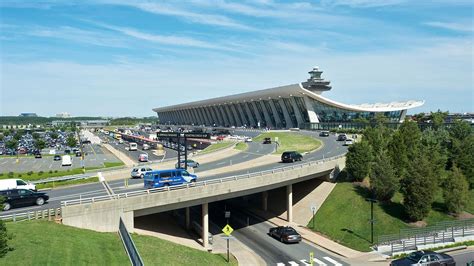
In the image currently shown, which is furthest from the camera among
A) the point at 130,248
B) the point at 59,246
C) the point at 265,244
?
the point at 265,244

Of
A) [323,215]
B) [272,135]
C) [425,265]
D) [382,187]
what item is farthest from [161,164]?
[272,135]

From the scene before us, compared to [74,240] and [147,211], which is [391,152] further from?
[74,240]

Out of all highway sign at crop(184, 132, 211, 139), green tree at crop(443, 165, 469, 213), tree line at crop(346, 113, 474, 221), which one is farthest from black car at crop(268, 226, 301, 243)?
green tree at crop(443, 165, 469, 213)

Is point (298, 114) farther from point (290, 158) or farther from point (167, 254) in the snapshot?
point (167, 254)

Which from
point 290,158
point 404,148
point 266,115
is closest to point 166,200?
point 290,158

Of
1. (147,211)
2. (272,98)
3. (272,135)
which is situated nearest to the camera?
(147,211)

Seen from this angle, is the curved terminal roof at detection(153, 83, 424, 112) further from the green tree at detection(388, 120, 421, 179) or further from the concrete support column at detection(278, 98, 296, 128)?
the green tree at detection(388, 120, 421, 179)
